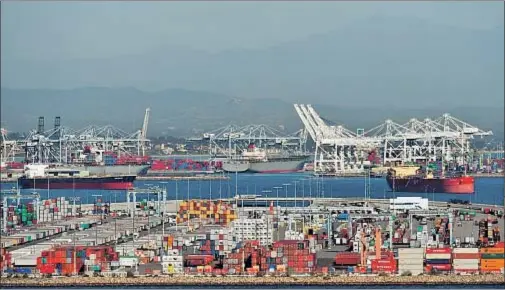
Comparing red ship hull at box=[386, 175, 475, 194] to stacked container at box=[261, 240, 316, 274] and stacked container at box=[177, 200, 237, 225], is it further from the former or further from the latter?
stacked container at box=[261, 240, 316, 274]

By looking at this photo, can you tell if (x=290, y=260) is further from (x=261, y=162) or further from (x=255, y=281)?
(x=261, y=162)

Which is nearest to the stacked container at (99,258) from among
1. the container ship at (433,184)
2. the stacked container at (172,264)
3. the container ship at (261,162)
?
the stacked container at (172,264)

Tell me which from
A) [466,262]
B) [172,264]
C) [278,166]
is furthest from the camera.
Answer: [278,166]

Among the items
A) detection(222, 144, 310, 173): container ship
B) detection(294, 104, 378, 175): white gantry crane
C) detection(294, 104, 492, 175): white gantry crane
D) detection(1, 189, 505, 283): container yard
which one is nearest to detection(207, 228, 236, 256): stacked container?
detection(1, 189, 505, 283): container yard

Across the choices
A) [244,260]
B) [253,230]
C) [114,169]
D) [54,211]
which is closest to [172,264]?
[244,260]

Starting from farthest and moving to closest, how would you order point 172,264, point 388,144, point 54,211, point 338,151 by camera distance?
1. point 338,151
2. point 388,144
3. point 54,211
4. point 172,264

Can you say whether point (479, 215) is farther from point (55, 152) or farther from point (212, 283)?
point (55, 152)

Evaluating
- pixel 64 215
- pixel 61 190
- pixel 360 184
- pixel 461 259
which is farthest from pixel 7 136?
pixel 461 259

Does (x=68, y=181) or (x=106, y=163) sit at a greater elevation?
(x=106, y=163)
